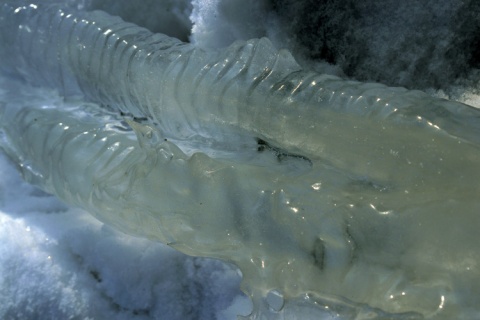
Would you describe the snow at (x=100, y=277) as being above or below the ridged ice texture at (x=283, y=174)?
below

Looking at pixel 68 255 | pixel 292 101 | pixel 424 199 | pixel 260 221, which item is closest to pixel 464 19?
pixel 292 101

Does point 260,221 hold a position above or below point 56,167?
above

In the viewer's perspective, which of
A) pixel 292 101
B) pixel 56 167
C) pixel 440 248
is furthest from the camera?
pixel 56 167

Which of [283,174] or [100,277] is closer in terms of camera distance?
[283,174]

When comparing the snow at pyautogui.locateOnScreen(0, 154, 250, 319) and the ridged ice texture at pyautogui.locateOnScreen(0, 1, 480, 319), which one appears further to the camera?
the snow at pyautogui.locateOnScreen(0, 154, 250, 319)

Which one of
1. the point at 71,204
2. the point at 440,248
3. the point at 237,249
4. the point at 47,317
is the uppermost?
the point at 440,248

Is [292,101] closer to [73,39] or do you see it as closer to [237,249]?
[237,249]

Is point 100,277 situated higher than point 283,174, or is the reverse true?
point 283,174

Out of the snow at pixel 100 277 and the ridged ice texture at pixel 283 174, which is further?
the snow at pixel 100 277
